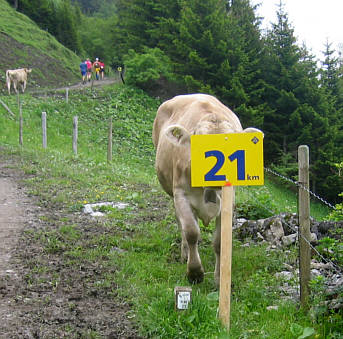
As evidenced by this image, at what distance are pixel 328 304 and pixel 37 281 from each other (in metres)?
3.07

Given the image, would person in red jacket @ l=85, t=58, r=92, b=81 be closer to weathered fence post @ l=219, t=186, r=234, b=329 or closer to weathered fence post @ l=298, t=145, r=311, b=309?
weathered fence post @ l=298, t=145, r=311, b=309

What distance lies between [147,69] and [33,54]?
1105 cm

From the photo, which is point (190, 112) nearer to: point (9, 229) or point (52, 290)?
point (52, 290)

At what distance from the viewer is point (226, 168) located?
390 centimetres

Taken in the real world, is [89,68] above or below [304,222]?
above

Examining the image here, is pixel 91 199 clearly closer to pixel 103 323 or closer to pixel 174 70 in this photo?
pixel 103 323

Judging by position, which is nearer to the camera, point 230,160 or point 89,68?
point 230,160

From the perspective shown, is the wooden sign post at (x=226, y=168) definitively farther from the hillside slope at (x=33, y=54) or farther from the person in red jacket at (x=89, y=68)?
the person in red jacket at (x=89, y=68)

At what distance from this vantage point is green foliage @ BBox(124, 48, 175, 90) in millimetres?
31406

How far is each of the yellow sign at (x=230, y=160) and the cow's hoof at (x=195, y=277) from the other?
1.46 metres

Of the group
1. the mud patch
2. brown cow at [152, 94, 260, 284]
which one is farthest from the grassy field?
brown cow at [152, 94, 260, 284]

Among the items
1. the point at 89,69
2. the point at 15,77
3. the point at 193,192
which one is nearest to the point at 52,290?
the point at 193,192

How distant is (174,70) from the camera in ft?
104

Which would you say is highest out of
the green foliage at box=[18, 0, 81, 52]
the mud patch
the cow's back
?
the green foliage at box=[18, 0, 81, 52]
